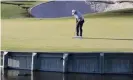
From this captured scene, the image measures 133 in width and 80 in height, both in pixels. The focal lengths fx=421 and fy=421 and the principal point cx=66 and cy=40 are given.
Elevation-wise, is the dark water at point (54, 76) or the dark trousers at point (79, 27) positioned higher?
the dark trousers at point (79, 27)

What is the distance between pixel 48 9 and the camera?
32.3 m

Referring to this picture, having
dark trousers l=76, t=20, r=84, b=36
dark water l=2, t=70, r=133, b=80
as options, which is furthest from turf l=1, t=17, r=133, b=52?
dark water l=2, t=70, r=133, b=80

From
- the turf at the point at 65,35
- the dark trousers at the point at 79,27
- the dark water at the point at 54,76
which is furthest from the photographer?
the turf at the point at 65,35

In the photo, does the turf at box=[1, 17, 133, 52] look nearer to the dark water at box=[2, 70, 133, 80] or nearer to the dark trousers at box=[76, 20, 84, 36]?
the dark trousers at box=[76, 20, 84, 36]

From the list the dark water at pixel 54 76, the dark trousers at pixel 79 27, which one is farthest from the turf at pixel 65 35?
the dark water at pixel 54 76

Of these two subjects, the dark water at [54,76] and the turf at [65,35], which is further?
the turf at [65,35]

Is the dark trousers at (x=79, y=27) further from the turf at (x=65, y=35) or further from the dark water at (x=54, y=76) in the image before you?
the dark water at (x=54, y=76)

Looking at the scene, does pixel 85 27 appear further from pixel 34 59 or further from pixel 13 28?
pixel 34 59

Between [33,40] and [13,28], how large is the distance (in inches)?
178

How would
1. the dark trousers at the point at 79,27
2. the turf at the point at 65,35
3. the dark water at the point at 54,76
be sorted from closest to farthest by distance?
1. the dark water at the point at 54,76
2. the dark trousers at the point at 79,27
3. the turf at the point at 65,35

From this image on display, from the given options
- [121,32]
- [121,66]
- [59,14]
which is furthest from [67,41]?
[59,14]

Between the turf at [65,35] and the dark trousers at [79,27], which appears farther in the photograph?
the turf at [65,35]

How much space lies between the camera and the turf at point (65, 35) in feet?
65.2

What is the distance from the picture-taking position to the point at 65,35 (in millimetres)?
24031
